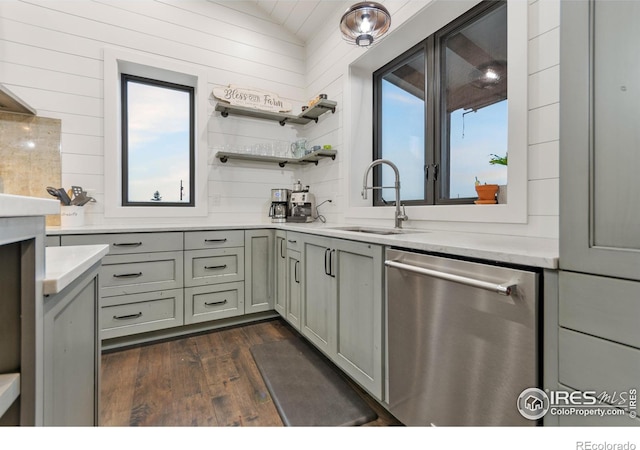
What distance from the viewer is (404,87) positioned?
8.23 feet

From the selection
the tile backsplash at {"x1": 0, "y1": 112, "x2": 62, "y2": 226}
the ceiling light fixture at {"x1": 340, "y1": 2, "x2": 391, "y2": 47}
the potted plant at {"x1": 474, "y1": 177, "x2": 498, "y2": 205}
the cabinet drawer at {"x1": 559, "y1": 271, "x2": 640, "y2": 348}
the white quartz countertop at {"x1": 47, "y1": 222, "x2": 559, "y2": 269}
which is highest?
the ceiling light fixture at {"x1": 340, "y1": 2, "x2": 391, "y2": 47}

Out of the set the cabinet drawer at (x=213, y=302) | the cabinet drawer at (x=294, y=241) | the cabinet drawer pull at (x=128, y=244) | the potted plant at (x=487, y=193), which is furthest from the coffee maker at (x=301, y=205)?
the potted plant at (x=487, y=193)

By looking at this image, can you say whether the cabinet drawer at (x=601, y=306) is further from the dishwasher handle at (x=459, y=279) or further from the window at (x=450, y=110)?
the window at (x=450, y=110)

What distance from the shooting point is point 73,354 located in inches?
34.5

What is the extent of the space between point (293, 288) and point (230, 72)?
7.82 ft

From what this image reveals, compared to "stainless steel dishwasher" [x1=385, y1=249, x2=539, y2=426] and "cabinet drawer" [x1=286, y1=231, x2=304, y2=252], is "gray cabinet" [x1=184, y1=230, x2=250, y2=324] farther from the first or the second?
"stainless steel dishwasher" [x1=385, y1=249, x2=539, y2=426]

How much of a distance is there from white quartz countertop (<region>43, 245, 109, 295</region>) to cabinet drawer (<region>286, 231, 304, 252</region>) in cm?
129

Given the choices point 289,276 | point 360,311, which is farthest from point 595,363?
point 289,276

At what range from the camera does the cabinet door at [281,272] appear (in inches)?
101

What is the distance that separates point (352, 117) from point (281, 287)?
1680 millimetres

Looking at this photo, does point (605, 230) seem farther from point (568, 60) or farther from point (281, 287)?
point (281, 287)

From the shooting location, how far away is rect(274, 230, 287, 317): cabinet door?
2.57m

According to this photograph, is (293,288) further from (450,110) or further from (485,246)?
(450,110)

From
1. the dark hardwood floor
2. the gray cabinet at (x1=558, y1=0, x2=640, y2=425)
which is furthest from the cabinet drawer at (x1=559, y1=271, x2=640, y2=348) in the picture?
the dark hardwood floor
